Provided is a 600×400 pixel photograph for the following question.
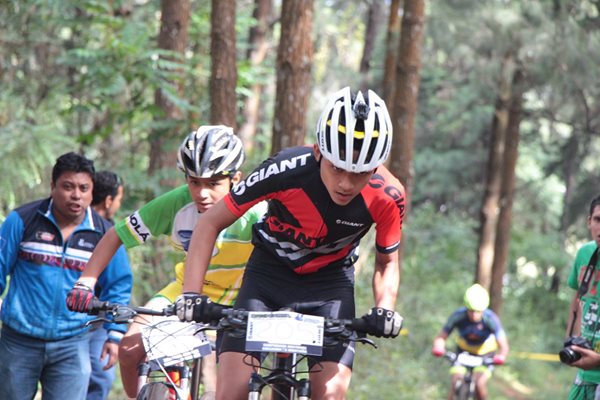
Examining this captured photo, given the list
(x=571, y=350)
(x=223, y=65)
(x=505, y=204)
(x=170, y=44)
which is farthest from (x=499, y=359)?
(x=505, y=204)

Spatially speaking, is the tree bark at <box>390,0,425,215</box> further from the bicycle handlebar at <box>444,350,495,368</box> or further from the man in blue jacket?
the man in blue jacket

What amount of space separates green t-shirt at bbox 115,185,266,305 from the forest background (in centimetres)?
600

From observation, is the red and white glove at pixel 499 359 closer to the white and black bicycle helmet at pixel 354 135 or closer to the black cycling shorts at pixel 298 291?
the black cycling shorts at pixel 298 291

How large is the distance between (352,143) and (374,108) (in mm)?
270

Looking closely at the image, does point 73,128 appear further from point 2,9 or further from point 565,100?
point 565,100

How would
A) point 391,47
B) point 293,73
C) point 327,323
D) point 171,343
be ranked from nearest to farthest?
1. point 327,323
2. point 171,343
3. point 293,73
4. point 391,47

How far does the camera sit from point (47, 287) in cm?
706

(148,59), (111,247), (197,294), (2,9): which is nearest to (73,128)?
(2,9)

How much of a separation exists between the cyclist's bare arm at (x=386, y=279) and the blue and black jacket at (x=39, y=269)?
8.50ft

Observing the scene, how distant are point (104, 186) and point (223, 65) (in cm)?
464

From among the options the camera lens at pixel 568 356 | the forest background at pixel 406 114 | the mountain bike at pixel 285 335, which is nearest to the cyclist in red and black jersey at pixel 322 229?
the mountain bike at pixel 285 335

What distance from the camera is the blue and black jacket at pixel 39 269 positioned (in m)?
7.01

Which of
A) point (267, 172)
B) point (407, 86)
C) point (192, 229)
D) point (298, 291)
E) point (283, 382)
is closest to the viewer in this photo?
point (283, 382)

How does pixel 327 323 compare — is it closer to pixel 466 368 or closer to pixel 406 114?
pixel 466 368
